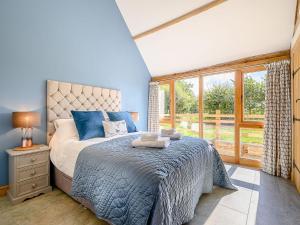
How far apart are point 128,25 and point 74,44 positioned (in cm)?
158

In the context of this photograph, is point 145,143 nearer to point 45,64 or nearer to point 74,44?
point 45,64

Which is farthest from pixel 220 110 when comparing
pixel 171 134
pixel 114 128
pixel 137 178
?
pixel 137 178

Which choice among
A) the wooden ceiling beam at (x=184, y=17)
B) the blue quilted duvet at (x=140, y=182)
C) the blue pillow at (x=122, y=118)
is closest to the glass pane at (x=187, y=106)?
the wooden ceiling beam at (x=184, y=17)

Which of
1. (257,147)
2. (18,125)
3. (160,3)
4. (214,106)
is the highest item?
(160,3)

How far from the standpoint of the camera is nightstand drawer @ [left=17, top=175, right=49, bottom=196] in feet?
6.57

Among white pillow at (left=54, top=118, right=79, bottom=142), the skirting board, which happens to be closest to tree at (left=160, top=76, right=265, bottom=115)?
white pillow at (left=54, top=118, right=79, bottom=142)

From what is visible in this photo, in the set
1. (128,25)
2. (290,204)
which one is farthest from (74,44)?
(290,204)

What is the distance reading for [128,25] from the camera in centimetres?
392

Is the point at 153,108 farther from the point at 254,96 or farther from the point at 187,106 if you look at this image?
the point at 254,96

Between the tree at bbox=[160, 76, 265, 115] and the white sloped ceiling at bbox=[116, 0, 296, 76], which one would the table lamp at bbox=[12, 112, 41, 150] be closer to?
the white sloped ceiling at bbox=[116, 0, 296, 76]

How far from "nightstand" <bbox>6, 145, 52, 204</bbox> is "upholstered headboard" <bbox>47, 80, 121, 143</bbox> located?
45 cm

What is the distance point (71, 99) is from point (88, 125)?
0.71m

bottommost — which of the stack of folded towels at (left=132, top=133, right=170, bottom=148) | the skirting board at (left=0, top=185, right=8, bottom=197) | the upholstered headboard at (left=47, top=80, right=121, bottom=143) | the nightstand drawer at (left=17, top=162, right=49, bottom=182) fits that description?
the skirting board at (left=0, top=185, right=8, bottom=197)

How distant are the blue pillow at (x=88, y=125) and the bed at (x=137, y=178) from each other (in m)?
0.19
